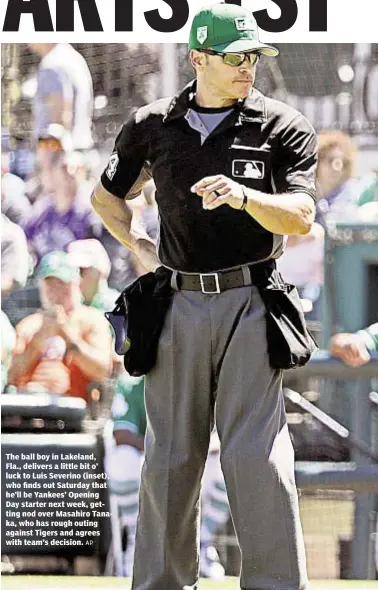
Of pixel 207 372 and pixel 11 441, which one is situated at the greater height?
pixel 207 372

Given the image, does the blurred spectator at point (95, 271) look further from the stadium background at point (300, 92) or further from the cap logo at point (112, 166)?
the cap logo at point (112, 166)

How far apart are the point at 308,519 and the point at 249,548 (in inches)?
36.6

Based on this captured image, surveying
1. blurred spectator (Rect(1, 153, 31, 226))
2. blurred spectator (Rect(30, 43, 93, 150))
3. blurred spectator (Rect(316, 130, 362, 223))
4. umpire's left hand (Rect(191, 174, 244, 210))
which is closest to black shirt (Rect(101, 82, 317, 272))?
umpire's left hand (Rect(191, 174, 244, 210))

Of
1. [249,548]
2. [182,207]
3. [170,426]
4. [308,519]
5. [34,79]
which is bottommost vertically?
[308,519]

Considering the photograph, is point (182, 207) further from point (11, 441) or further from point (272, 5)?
point (11, 441)

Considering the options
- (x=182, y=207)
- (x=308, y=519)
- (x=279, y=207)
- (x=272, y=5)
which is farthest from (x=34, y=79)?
(x=308, y=519)

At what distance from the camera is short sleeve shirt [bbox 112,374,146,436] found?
4293 millimetres

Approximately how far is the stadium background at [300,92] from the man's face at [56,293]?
1.45 feet

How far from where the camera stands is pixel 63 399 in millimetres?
4332

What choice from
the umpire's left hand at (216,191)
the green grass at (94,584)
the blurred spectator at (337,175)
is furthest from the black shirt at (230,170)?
the green grass at (94,584)

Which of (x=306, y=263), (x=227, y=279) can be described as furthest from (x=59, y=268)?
(x=227, y=279)

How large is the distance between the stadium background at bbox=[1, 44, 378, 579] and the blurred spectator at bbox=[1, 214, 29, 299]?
281 mm

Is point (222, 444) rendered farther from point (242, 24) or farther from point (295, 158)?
point (242, 24)

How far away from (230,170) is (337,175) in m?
0.91
